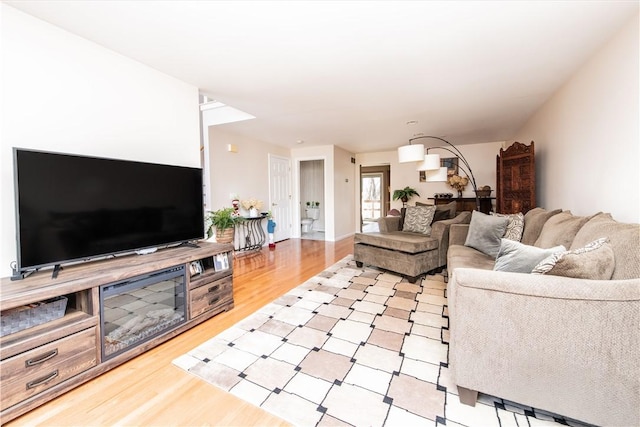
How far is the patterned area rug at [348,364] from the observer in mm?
1322

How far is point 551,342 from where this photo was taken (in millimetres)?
1140

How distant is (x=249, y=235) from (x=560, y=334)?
15.1ft

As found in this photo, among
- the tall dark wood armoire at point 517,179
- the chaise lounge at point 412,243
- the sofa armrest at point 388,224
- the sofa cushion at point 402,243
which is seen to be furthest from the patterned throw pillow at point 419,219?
the tall dark wood armoire at point 517,179

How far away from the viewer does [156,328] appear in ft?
6.43

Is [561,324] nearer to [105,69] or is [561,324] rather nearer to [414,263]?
[414,263]

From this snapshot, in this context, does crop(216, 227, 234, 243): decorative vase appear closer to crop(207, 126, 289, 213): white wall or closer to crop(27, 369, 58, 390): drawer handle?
crop(207, 126, 289, 213): white wall

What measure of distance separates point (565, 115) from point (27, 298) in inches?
179

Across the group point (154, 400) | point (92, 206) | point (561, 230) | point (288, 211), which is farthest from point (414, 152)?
point (288, 211)

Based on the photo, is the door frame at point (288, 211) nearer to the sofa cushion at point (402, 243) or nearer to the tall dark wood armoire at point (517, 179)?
the sofa cushion at point (402, 243)

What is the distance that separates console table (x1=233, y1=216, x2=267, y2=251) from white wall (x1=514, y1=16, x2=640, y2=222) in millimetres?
4313

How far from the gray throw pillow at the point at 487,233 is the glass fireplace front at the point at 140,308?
2903 mm

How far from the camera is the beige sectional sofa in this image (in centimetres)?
106

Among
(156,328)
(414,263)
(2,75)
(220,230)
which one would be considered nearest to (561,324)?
(414,263)

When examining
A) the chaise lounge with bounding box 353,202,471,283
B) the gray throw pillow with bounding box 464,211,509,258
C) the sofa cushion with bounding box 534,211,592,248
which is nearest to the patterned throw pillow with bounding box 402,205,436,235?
the chaise lounge with bounding box 353,202,471,283
